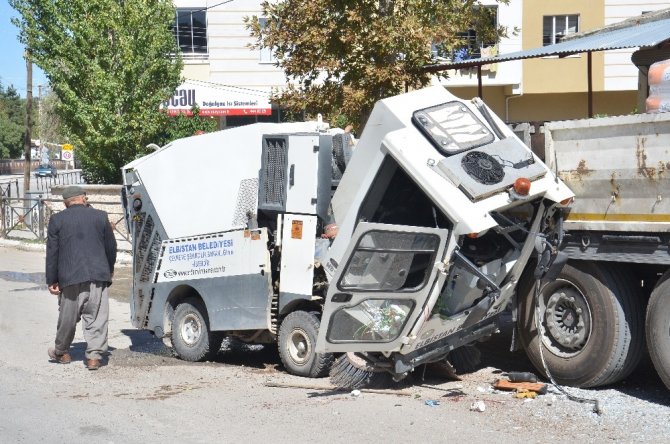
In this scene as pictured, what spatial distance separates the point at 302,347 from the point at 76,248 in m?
2.51

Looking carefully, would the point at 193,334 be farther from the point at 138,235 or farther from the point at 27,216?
the point at 27,216

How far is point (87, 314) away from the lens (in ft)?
31.5

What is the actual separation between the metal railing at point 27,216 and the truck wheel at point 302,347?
14.8m

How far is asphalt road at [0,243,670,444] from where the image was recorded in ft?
22.2

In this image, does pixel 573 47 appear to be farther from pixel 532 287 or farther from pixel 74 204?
pixel 74 204

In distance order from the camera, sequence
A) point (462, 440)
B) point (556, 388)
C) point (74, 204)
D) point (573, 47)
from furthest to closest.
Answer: point (573, 47) → point (74, 204) → point (556, 388) → point (462, 440)

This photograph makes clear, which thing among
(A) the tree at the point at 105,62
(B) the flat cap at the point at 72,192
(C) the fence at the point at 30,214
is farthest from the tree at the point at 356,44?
(A) the tree at the point at 105,62

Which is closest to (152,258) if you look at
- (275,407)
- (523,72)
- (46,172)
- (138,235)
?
(138,235)

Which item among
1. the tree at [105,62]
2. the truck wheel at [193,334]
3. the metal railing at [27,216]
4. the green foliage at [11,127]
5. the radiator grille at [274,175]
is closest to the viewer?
the radiator grille at [274,175]

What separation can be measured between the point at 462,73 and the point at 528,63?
2.54 m

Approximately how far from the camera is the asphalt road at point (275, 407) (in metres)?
6.78

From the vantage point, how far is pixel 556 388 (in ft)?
Result: 25.7

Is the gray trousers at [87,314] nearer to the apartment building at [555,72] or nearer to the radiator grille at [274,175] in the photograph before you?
the radiator grille at [274,175]

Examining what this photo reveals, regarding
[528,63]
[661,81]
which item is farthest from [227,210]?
[528,63]
